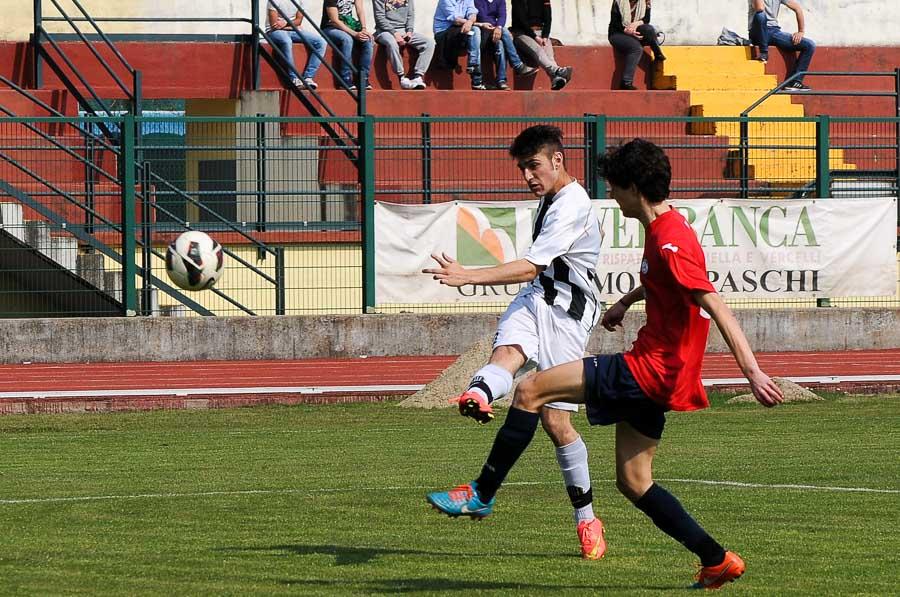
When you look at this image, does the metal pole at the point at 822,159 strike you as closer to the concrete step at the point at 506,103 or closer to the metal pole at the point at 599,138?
the metal pole at the point at 599,138

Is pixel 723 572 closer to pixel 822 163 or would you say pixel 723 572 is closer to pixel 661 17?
pixel 822 163

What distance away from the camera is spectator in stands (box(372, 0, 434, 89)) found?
28.7 metres

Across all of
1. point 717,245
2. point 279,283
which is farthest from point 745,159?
point 279,283

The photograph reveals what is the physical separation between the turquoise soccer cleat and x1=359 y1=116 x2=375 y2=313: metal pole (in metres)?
14.6

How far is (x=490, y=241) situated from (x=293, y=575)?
1525cm

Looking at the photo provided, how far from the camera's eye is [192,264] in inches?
730

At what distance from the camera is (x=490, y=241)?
22.5 metres

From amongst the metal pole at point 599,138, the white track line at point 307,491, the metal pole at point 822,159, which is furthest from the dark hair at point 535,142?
the metal pole at point 822,159

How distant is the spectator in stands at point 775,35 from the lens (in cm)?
3111

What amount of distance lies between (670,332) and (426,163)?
16.9m

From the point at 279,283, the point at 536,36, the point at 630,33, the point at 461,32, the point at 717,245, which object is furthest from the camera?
the point at 630,33

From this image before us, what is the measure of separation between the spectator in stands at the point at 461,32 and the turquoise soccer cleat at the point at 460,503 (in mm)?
21179

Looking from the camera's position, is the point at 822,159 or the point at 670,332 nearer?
the point at 670,332

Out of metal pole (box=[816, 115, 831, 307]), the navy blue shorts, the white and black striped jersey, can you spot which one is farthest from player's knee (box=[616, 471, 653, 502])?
metal pole (box=[816, 115, 831, 307])
